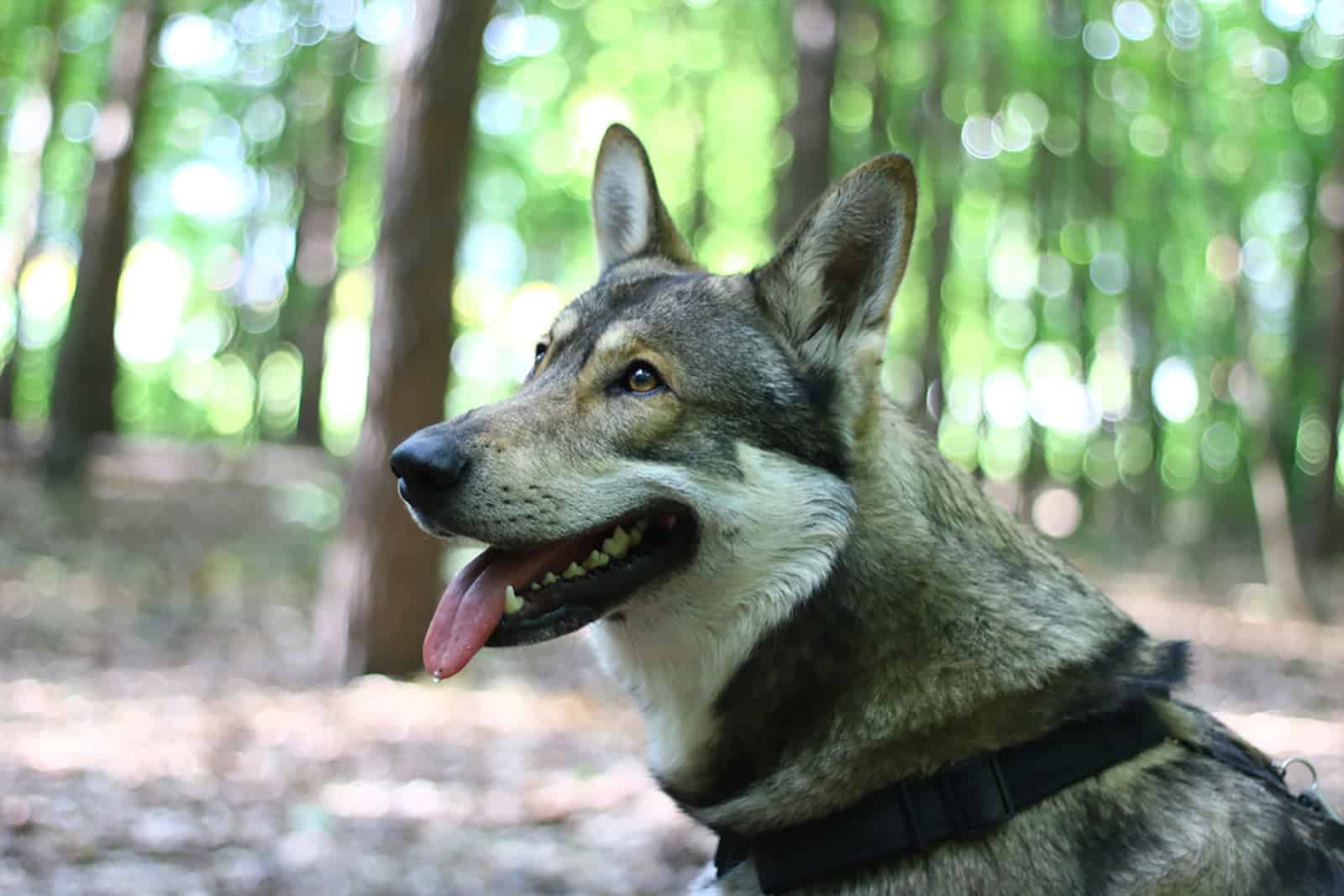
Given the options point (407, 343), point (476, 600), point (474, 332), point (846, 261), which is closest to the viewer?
point (476, 600)

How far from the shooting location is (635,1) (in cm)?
1959

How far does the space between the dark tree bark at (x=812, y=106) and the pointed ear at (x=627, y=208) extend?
6.26 m

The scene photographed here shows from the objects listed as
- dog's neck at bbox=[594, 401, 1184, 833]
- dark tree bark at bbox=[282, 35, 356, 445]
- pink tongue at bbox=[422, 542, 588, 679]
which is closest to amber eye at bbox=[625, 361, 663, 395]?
pink tongue at bbox=[422, 542, 588, 679]

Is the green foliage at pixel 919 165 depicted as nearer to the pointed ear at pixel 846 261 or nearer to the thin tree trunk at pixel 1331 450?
the thin tree trunk at pixel 1331 450

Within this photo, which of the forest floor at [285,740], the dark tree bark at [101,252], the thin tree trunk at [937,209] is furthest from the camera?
the thin tree trunk at [937,209]

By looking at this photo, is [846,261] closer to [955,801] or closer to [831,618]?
[831,618]

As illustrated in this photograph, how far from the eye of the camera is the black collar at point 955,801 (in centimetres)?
238

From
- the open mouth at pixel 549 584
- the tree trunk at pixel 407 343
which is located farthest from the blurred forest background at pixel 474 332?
the open mouth at pixel 549 584

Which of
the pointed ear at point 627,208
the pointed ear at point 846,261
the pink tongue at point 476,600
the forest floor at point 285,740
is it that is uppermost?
the pointed ear at point 627,208

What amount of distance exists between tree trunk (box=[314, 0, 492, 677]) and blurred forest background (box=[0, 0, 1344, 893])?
31 mm

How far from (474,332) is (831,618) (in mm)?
31031

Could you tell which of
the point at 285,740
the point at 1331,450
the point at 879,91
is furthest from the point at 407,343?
the point at 1331,450

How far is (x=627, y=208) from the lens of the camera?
370cm

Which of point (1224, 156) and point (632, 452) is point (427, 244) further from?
point (1224, 156)
